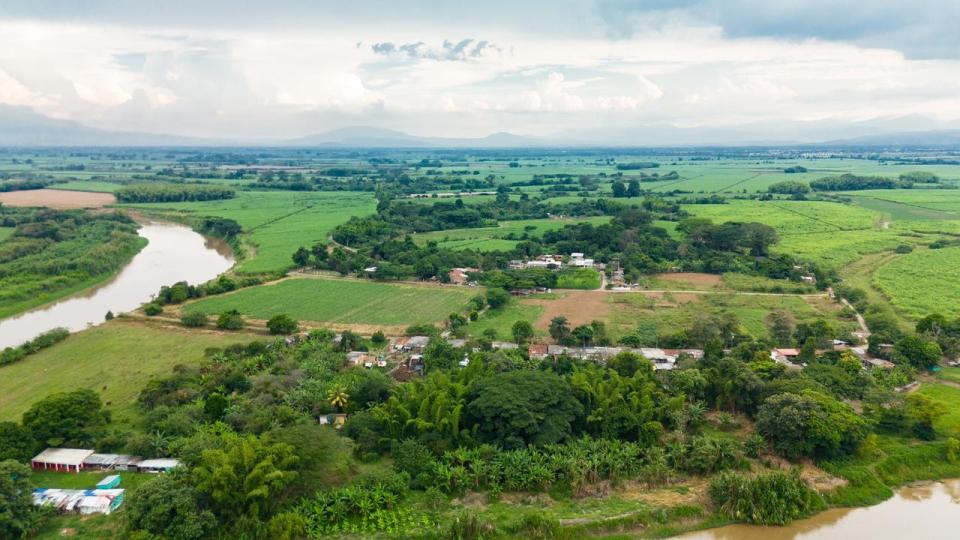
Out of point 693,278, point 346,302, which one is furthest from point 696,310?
point 346,302

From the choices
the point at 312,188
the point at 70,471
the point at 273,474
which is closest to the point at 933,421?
the point at 273,474

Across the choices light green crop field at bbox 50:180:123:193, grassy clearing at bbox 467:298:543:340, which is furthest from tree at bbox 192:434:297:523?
light green crop field at bbox 50:180:123:193

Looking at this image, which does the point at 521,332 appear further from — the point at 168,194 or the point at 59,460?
the point at 168,194

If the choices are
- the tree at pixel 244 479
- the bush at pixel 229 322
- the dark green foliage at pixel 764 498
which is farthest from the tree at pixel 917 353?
the bush at pixel 229 322

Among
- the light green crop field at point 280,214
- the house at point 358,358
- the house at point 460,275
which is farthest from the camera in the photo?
the light green crop field at point 280,214

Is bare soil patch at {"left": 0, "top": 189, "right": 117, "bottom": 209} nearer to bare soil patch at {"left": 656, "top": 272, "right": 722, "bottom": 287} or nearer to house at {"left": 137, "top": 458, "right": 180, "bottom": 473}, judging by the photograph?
house at {"left": 137, "top": 458, "right": 180, "bottom": 473}

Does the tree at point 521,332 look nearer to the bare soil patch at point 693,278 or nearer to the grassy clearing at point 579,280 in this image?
the grassy clearing at point 579,280

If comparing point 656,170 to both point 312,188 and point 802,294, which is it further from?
point 802,294
